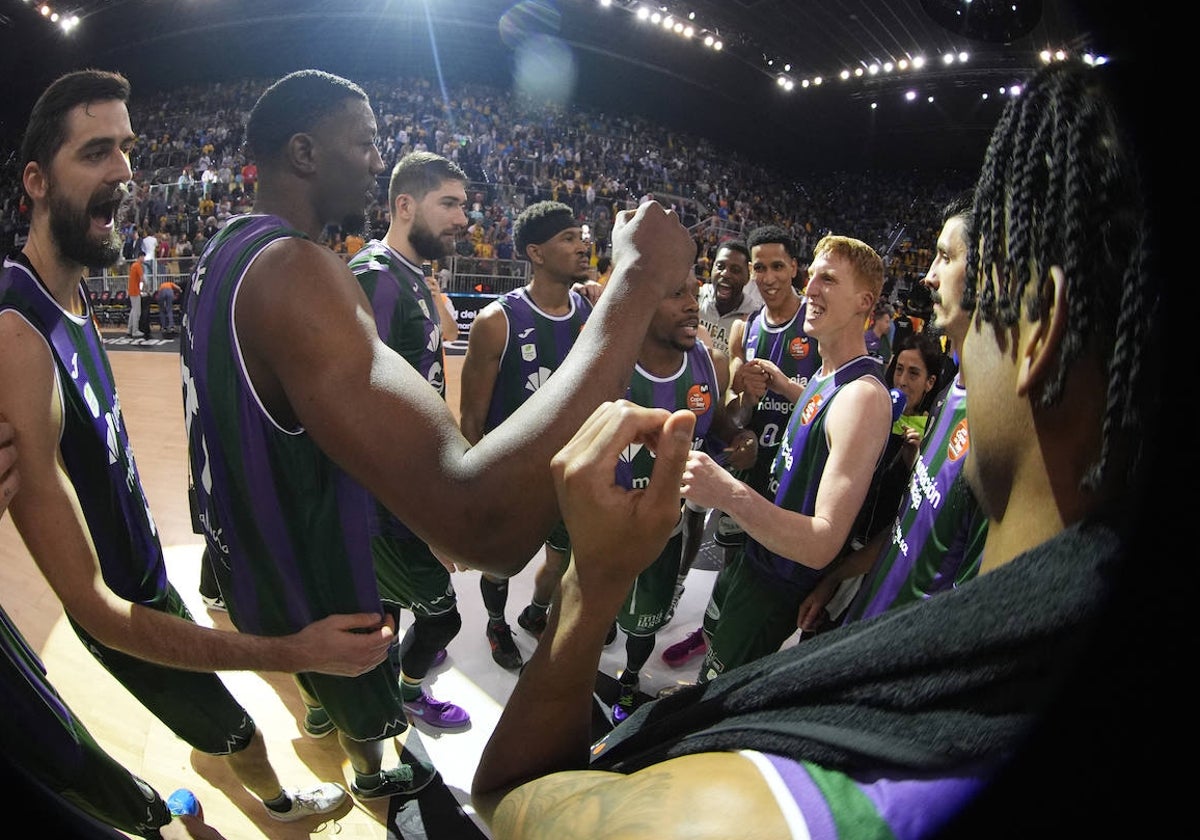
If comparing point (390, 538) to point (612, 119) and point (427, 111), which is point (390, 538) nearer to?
point (427, 111)

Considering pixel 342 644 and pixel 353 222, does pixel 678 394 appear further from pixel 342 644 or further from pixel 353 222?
pixel 342 644

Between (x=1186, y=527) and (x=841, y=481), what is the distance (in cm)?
126

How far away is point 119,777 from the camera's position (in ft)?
4.41

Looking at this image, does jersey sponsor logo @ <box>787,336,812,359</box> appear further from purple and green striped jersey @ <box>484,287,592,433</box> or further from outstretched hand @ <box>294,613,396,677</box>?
outstretched hand @ <box>294,613,396,677</box>

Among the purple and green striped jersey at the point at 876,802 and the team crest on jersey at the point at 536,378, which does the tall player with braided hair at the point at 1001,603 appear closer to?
the purple and green striped jersey at the point at 876,802

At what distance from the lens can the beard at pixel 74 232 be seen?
1.38 meters

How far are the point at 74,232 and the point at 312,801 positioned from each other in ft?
6.09

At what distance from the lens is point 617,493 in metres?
0.69

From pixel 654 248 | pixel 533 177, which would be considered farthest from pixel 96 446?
pixel 533 177

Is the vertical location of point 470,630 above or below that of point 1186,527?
below

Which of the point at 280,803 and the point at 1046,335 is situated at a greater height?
the point at 1046,335

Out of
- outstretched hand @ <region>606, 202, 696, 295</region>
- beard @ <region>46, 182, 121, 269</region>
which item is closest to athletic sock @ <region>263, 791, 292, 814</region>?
beard @ <region>46, 182, 121, 269</region>

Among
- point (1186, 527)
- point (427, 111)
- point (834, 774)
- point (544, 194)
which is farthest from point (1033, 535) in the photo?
point (427, 111)

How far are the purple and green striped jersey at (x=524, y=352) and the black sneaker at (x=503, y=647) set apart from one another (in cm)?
102
